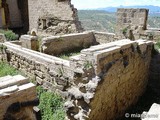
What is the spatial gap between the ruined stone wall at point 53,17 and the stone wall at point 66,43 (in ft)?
6.38

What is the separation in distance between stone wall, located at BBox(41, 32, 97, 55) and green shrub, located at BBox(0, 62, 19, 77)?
5.80ft

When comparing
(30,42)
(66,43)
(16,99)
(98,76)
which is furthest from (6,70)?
(16,99)

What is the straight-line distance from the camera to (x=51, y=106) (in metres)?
7.45

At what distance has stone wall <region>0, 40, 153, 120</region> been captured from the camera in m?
6.12

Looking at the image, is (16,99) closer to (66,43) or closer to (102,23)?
(66,43)

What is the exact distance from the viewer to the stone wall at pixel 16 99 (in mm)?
3662

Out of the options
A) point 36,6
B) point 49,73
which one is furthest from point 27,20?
point 49,73

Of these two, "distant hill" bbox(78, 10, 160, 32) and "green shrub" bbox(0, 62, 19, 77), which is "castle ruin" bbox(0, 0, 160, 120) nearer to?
"green shrub" bbox(0, 62, 19, 77)

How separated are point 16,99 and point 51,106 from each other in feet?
12.4

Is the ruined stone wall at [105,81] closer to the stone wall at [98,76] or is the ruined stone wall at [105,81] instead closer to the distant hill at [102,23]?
the stone wall at [98,76]

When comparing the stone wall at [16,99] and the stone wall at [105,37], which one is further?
the stone wall at [105,37]

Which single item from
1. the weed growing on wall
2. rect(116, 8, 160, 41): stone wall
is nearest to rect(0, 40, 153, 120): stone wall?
the weed growing on wall

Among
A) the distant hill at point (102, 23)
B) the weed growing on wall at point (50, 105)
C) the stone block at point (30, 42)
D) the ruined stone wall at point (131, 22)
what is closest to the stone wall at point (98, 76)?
the weed growing on wall at point (50, 105)

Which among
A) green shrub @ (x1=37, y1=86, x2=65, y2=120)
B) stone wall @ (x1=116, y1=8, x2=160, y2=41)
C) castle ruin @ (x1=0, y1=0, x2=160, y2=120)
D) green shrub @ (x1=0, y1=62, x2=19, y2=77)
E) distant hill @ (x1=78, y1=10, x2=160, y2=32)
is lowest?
distant hill @ (x1=78, y1=10, x2=160, y2=32)
